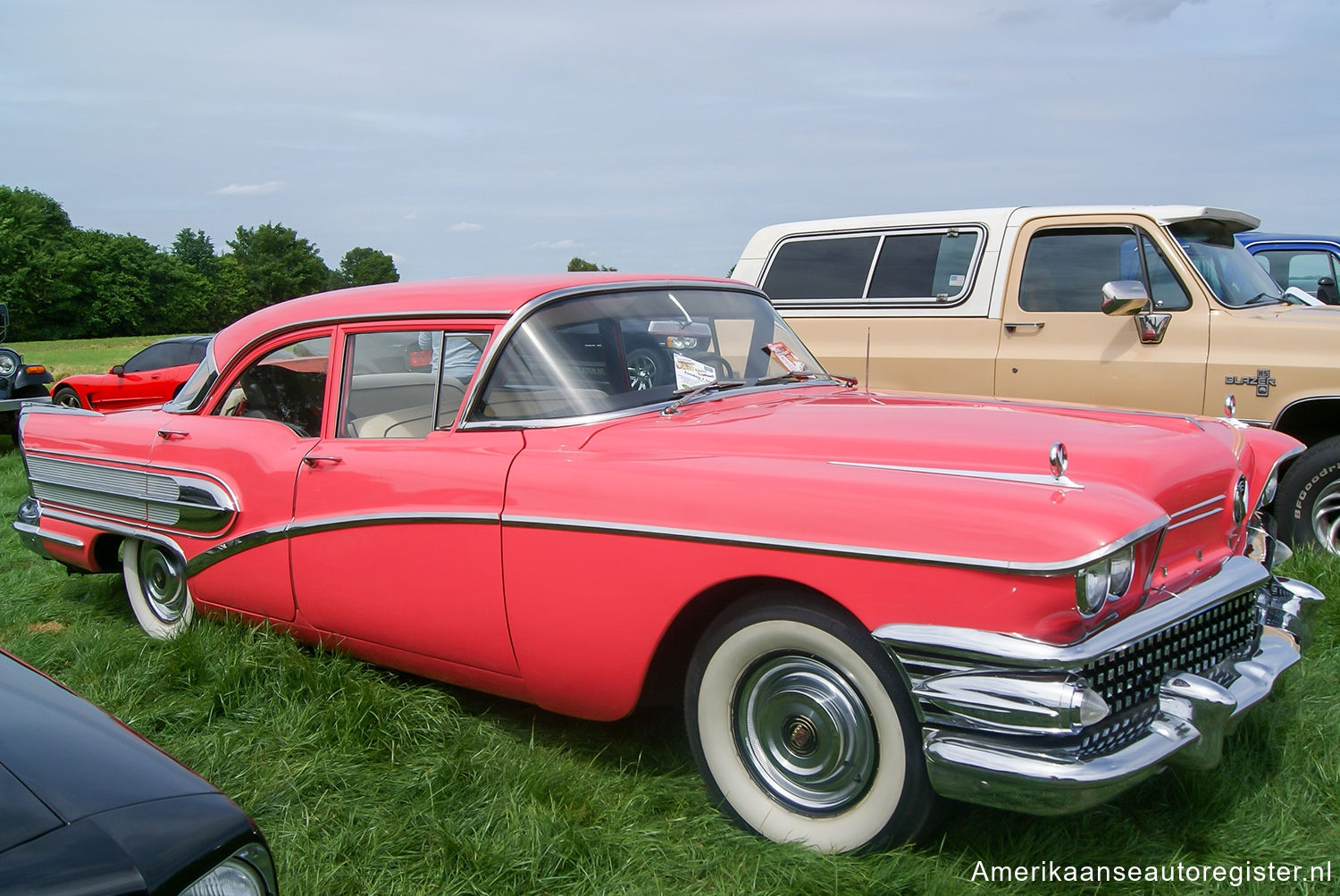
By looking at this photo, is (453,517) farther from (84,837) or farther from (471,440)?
(84,837)

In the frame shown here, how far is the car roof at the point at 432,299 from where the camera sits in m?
3.51

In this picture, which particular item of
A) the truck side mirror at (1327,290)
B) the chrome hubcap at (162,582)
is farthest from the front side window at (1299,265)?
the chrome hubcap at (162,582)

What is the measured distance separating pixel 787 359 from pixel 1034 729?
2.10 metres

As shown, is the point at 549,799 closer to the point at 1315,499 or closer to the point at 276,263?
the point at 1315,499

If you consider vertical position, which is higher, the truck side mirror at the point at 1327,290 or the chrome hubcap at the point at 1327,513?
the truck side mirror at the point at 1327,290

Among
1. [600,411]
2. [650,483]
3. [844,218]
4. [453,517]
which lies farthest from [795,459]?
[844,218]

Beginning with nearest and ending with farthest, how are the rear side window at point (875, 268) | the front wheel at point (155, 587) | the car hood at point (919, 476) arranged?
the car hood at point (919, 476) < the front wheel at point (155, 587) < the rear side window at point (875, 268)

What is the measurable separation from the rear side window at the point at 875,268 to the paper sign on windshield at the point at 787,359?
2375 millimetres

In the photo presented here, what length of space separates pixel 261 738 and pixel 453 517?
1.01 meters

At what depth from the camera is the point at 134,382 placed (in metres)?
14.7

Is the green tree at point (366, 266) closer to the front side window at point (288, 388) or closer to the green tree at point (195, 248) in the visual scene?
the green tree at point (195, 248)

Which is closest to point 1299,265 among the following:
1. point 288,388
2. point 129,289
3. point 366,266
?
point 288,388

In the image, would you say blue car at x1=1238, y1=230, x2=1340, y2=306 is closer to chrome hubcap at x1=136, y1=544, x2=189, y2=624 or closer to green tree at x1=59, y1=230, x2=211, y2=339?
chrome hubcap at x1=136, y1=544, x2=189, y2=624

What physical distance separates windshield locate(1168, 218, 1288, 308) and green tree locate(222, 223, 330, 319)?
9500 centimetres
